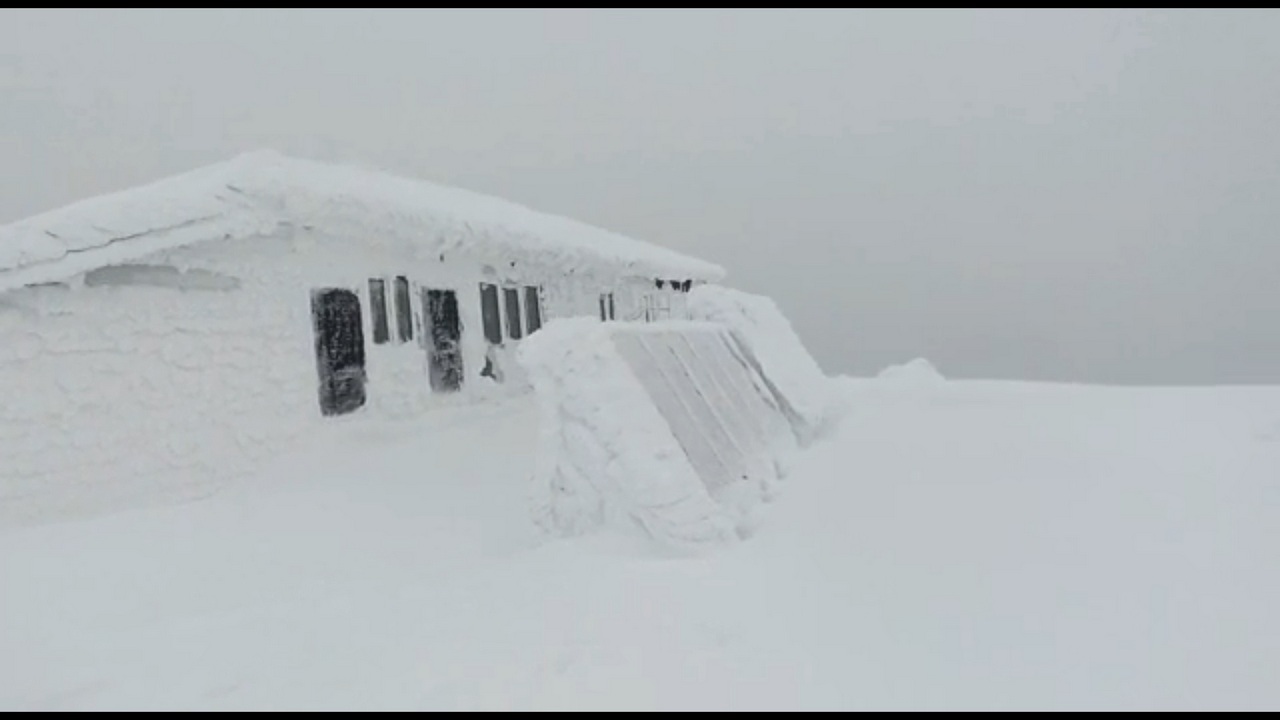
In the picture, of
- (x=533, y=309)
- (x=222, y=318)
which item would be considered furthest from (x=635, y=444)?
(x=533, y=309)

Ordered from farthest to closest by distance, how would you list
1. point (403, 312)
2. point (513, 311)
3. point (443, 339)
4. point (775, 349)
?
point (513, 311) < point (775, 349) < point (443, 339) < point (403, 312)

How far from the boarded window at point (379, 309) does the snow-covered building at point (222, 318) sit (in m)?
0.02

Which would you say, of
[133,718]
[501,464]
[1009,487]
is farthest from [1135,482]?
[133,718]

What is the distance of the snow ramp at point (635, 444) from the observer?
16.3 feet

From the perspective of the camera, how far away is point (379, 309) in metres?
9.44

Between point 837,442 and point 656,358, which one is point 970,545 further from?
point 837,442

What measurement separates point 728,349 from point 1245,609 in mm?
5891

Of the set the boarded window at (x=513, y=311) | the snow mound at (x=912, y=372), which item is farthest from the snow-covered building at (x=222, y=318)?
the snow mound at (x=912, y=372)

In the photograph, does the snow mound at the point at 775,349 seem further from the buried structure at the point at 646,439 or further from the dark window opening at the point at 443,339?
the dark window opening at the point at 443,339

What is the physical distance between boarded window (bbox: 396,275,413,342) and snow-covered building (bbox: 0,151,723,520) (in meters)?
0.02

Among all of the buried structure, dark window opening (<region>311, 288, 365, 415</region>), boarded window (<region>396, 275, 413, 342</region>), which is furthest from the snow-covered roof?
the buried structure

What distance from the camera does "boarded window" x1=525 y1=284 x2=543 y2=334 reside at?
12.4 m

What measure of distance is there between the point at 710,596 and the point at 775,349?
22.7 feet

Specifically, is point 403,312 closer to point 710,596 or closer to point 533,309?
point 533,309
